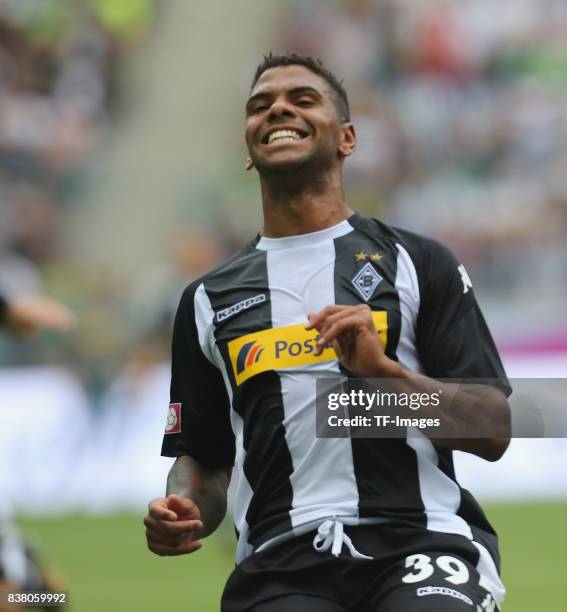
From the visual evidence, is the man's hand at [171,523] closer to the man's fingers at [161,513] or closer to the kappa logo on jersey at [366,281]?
the man's fingers at [161,513]

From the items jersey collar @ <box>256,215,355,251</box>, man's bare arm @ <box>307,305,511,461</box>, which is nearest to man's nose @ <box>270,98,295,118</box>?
jersey collar @ <box>256,215,355,251</box>

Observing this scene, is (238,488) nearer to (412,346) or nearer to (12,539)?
(412,346)

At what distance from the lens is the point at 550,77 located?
674 inches

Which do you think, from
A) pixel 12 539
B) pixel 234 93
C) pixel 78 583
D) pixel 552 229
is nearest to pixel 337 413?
pixel 12 539

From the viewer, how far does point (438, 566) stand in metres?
3.74

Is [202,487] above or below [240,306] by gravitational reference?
below

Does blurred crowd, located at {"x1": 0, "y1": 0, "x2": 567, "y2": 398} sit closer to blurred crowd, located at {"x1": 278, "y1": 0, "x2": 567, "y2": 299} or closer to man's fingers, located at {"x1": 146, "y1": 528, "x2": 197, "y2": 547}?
blurred crowd, located at {"x1": 278, "y1": 0, "x2": 567, "y2": 299}

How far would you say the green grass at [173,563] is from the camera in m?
8.55

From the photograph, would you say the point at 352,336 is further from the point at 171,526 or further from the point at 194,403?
the point at 194,403

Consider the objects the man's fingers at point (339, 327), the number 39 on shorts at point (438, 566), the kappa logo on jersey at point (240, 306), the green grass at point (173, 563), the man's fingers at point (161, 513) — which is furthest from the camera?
the green grass at point (173, 563)

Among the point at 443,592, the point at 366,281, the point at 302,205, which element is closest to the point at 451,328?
the point at 366,281

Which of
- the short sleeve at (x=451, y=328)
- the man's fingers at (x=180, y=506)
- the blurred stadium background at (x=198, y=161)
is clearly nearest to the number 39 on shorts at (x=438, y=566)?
the short sleeve at (x=451, y=328)

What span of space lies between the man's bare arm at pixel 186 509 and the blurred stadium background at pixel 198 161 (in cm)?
908

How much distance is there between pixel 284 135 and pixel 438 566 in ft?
4.49
